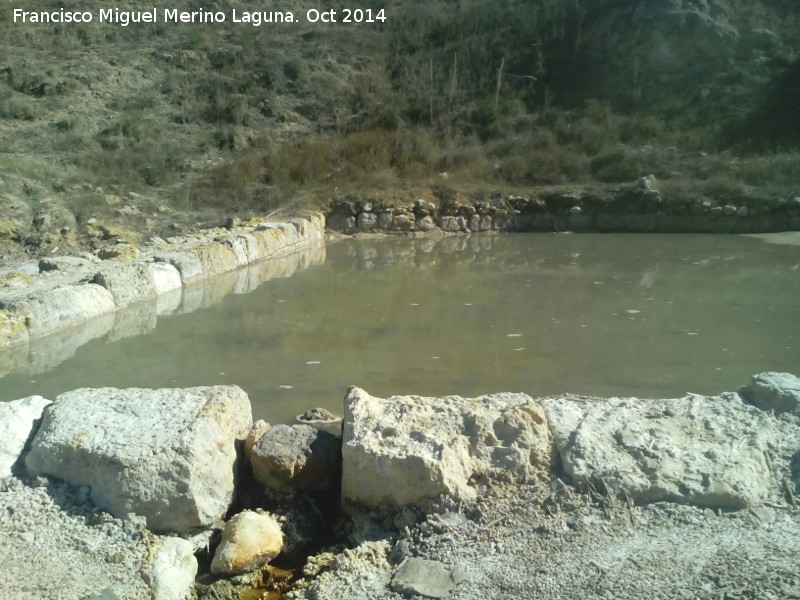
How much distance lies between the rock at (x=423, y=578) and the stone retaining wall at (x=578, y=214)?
1313 centimetres

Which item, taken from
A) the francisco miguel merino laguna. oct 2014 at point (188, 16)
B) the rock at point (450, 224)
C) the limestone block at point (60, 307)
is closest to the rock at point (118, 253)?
the limestone block at point (60, 307)

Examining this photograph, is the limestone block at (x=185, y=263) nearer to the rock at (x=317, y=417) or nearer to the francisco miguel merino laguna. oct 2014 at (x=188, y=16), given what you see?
the rock at (x=317, y=417)

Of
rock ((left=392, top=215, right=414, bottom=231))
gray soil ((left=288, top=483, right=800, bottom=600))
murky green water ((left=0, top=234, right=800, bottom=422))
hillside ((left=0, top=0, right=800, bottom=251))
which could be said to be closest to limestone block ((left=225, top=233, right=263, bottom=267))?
murky green water ((left=0, top=234, right=800, bottom=422))

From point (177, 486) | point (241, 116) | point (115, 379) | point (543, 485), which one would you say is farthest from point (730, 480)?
point (241, 116)

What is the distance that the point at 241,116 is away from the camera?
2155cm

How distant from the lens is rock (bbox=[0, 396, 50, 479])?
320cm

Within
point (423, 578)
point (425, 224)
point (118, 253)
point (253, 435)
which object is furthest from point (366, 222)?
point (423, 578)

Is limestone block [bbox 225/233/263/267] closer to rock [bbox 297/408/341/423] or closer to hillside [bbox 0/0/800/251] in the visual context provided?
hillside [bbox 0/0/800/251]

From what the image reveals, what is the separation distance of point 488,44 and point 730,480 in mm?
23493

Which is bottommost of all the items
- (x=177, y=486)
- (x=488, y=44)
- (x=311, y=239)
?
(x=311, y=239)

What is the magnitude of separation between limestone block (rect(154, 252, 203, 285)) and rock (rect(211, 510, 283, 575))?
6223 mm

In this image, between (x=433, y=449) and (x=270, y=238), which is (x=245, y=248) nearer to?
(x=270, y=238)

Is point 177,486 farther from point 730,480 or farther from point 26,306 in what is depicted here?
point 26,306

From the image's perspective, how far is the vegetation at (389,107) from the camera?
16953mm
